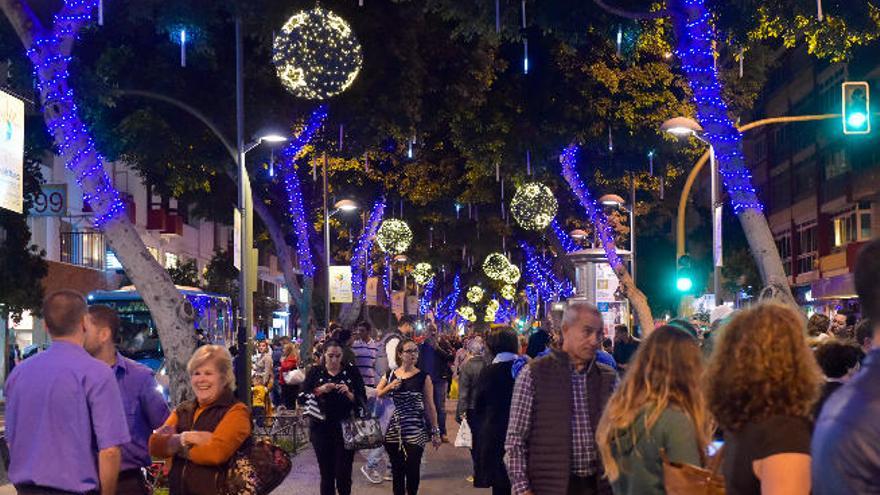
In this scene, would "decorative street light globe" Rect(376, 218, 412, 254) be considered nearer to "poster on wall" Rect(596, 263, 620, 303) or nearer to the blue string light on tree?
"poster on wall" Rect(596, 263, 620, 303)

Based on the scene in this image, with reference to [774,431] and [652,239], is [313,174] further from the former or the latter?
[774,431]

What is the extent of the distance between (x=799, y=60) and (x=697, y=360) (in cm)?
5487

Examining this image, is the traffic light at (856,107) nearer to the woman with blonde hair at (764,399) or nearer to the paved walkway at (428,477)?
the paved walkway at (428,477)

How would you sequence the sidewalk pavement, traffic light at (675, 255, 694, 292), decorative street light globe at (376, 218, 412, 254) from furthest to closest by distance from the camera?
decorative street light globe at (376, 218, 412, 254) → traffic light at (675, 255, 694, 292) → the sidewalk pavement

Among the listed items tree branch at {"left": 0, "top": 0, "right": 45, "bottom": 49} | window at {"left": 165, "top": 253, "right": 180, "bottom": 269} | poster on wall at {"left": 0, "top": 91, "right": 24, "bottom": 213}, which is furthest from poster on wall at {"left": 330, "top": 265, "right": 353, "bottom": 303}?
window at {"left": 165, "top": 253, "right": 180, "bottom": 269}

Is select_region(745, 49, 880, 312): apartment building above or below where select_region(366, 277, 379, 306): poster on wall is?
above

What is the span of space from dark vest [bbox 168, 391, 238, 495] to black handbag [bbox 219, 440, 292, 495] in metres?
0.06

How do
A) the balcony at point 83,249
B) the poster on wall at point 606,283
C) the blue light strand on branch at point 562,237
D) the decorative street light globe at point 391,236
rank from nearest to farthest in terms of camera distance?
the poster on wall at point 606,283 → the decorative street light globe at point 391,236 → the blue light strand on branch at point 562,237 → the balcony at point 83,249

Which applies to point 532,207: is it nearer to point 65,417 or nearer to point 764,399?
point 65,417

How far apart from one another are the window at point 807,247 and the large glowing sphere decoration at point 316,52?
Answer: 39725 millimetres

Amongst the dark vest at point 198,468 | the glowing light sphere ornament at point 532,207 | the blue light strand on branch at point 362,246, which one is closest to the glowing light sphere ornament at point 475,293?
the blue light strand on branch at point 362,246

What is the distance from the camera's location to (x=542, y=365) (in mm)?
7523

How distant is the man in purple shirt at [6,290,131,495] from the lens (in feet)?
21.3

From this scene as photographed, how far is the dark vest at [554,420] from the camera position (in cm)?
729
